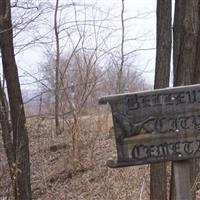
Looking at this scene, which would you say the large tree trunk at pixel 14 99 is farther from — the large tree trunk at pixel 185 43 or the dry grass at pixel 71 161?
the large tree trunk at pixel 185 43

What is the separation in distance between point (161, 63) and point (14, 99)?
2.71 m

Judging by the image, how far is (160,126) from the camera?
130 inches

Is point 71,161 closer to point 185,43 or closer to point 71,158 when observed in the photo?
point 71,158

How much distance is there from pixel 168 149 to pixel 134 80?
54.9 ft

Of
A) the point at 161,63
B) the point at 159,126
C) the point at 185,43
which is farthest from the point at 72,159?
the point at 159,126

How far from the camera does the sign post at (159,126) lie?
129 inches

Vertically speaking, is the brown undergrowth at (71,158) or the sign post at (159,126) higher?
the sign post at (159,126)

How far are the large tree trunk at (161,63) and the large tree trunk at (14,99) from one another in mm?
2379

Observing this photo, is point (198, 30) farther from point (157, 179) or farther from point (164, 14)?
point (157, 179)

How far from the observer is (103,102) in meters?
3.37

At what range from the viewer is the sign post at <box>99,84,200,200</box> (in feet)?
10.8

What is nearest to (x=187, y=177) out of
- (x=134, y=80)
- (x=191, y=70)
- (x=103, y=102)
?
(x=103, y=102)

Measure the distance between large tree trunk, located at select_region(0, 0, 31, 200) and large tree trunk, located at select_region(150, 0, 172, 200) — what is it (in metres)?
2.38

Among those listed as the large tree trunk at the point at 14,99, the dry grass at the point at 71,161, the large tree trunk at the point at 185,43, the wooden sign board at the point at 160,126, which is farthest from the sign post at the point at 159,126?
the dry grass at the point at 71,161
